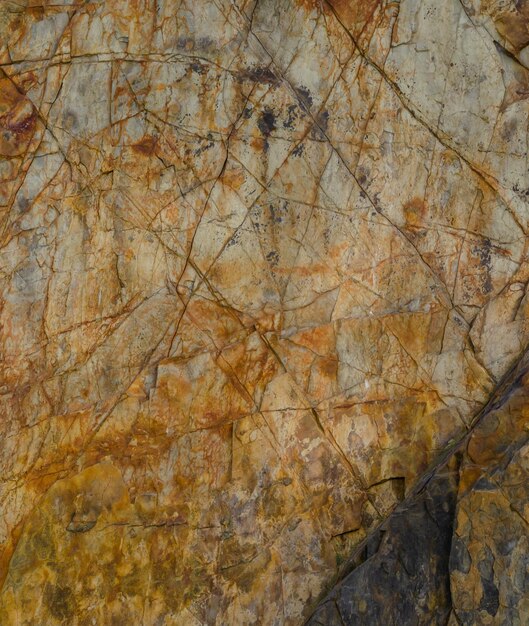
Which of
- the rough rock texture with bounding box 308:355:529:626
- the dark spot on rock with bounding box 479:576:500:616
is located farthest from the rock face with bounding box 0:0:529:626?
the dark spot on rock with bounding box 479:576:500:616

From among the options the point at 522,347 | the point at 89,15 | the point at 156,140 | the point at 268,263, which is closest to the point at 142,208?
the point at 156,140

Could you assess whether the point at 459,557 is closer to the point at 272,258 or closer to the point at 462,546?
the point at 462,546

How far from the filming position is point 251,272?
5.60m

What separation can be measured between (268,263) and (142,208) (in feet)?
2.39

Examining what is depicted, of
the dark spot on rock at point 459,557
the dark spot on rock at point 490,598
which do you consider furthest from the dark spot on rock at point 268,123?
the dark spot on rock at point 490,598

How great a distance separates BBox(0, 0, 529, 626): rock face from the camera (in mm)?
5492

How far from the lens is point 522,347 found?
219 inches

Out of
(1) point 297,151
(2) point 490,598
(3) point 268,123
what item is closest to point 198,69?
(3) point 268,123

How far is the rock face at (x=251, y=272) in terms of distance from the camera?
5.49m

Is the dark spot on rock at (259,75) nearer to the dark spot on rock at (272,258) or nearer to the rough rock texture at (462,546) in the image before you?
the dark spot on rock at (272,258)

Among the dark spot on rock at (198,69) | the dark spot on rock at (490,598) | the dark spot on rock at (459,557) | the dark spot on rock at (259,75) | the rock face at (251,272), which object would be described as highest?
the dark spot on rock at (198,69)

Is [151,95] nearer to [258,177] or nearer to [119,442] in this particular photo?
[258,177]

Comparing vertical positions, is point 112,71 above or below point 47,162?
above

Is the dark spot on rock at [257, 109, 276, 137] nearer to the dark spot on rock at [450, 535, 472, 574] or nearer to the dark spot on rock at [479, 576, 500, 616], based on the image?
the dark spot on rock at [450, 535, 472, 574]
